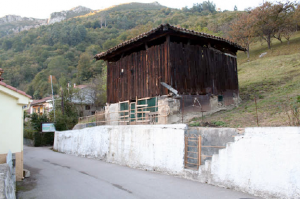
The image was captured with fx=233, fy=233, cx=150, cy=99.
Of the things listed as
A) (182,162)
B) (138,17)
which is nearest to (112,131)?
(182,162)

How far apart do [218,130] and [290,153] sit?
240cm

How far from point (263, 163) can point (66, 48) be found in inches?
3367

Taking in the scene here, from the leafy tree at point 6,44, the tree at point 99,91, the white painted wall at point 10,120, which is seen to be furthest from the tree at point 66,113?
the leafy tree at point 6,44

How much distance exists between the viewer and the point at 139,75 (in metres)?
17.6

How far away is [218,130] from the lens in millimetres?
7730

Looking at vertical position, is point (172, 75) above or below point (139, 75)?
below

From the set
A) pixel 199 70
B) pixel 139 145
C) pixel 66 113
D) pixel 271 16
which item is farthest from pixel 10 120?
pixel 271 16

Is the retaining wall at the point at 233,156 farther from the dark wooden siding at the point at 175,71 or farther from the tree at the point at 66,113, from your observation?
the tree at the point at 66,113

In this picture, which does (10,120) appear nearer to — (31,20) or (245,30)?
(245,30)

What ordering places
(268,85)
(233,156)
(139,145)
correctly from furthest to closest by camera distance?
(268,85) → (139,145) → (233,156)

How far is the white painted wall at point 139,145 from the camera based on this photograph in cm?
908

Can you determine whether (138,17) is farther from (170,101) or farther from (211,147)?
(211,147)

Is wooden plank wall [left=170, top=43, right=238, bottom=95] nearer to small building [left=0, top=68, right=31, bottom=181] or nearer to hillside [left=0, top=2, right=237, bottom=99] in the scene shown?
small building [left=0, top=68, right=31, bottom=181]

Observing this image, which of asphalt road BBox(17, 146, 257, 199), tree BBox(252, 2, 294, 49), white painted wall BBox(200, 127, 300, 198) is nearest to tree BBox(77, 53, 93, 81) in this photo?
tree BBox(252, 2, 294, 49)
